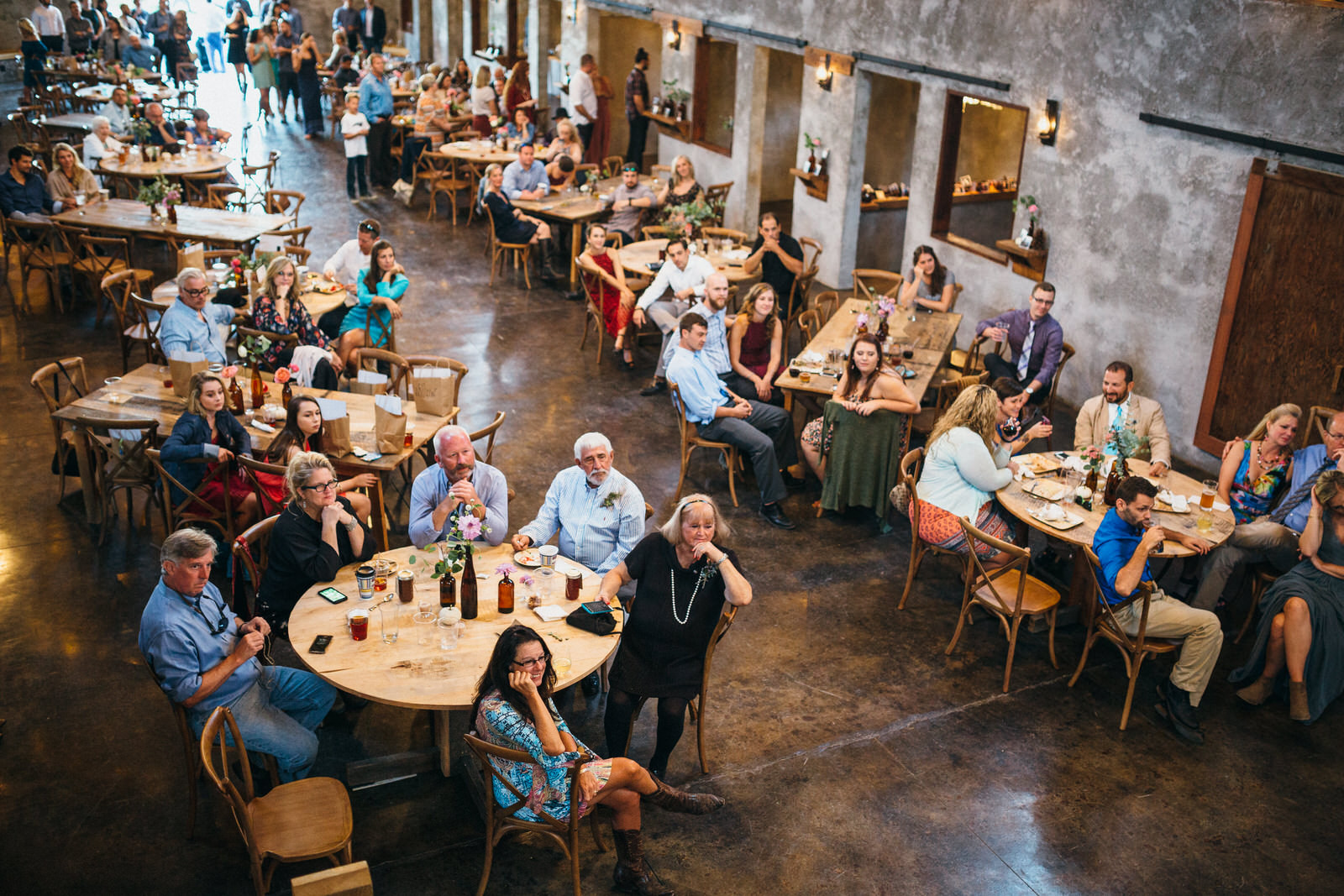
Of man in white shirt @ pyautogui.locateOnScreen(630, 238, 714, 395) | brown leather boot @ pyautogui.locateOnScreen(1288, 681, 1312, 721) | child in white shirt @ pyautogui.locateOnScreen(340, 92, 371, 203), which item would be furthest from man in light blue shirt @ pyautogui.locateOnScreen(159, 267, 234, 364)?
child in white shirt @ pyautogui.locateOnScreen(340, 92, 371, 203)

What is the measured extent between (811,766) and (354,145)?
37.5 ft

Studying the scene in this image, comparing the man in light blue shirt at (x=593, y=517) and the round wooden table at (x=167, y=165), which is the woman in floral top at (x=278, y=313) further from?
the round wooden table at (x=167, y=165)

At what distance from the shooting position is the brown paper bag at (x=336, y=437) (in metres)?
5.98

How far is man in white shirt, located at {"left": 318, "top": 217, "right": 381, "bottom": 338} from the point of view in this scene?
8586 mm

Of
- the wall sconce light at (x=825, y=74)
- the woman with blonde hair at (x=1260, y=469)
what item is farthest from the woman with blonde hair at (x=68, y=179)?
the woman with blonde hair at (x=1260, y=469)

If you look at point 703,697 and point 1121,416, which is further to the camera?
point 1121,416

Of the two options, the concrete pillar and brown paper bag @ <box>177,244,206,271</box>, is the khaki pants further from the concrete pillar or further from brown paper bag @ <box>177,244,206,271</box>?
the concrete pillar

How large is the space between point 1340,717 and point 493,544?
14.0 feet

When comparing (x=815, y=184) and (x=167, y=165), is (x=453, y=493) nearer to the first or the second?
(x=815, y=184)

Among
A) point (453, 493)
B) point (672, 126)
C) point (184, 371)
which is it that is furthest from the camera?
point (672, 126)

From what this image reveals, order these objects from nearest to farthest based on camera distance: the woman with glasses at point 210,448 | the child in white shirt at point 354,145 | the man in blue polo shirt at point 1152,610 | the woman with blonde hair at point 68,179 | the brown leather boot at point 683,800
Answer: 1. the brown leather boot at point 683,800
2. the man in blue polo shirt at point 1152,610
3. the woman with glasses at point 210,448
4. the woman with blonde hair at point 68,179
5. the child in white shirt at point 354,145

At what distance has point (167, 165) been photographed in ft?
39.6

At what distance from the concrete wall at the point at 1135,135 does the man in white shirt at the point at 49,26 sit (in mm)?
15760

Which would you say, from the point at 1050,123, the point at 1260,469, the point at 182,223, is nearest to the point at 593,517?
the point at 1260,469
